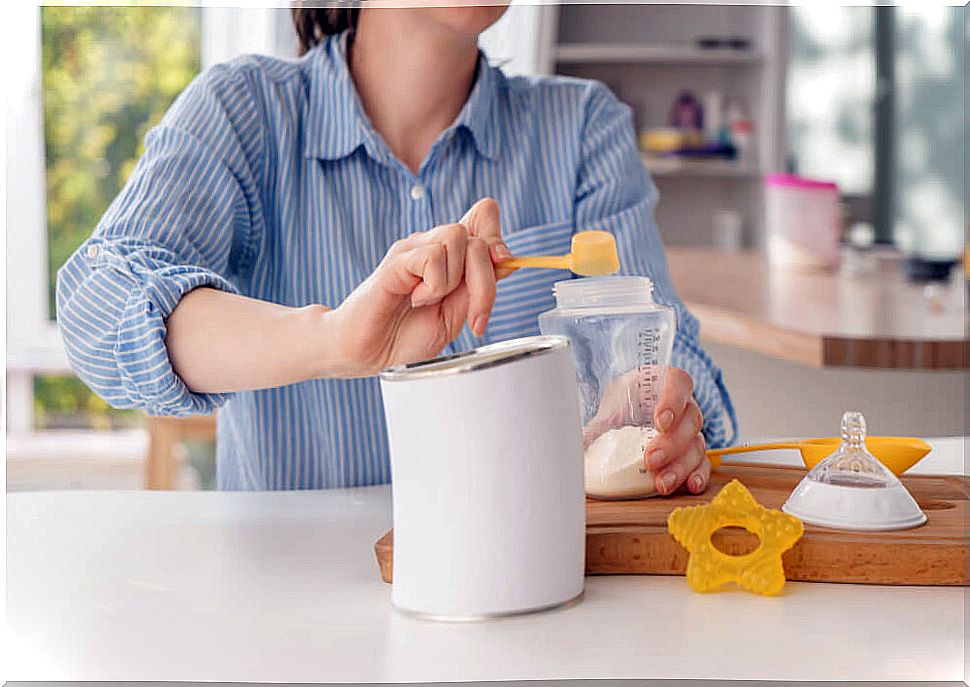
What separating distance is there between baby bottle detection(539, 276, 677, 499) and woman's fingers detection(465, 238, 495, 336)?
0.24 ft

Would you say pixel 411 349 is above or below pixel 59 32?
below

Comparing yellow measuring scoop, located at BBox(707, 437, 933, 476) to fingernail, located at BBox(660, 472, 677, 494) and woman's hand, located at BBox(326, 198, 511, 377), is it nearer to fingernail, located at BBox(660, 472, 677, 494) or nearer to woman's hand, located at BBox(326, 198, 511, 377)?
fingernail, located at BBox(660, 472, 677, 494)

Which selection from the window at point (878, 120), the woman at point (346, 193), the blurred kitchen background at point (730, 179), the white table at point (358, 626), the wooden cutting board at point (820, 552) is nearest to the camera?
the white table at point (358, 626)

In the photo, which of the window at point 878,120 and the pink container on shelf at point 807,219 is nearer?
the pink container on shelf at point 807,219

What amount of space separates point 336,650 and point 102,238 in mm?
436

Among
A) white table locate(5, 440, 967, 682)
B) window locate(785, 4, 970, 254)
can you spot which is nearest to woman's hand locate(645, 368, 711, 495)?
white table locate(5, 440, 967, 682)

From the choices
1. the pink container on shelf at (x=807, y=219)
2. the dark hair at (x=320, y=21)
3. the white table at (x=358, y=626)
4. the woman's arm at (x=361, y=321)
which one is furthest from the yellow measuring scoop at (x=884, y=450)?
the pink container on shelf at (x=807, y=219)

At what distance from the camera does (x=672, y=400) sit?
2.58ft

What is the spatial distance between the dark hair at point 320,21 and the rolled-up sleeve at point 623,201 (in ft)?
0.86

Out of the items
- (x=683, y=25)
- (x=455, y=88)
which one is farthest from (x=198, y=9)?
(x=455, y=88)

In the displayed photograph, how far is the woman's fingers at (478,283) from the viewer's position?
0.68 m

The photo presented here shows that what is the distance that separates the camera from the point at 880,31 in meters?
4.30

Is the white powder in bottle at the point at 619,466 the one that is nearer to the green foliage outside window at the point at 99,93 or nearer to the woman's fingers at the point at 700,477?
the woman's fingers at the point at 700,477

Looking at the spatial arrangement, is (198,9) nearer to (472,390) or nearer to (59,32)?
(59,32)
